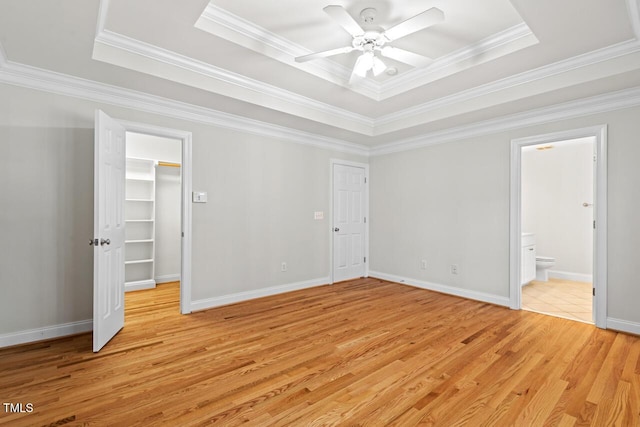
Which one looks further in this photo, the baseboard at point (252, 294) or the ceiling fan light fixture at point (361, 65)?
the baseboard at point (252, 294)

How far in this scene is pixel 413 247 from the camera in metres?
5.16

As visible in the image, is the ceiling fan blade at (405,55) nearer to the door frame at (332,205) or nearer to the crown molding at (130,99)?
the crown molding at (130,99)

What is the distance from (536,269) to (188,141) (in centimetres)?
616

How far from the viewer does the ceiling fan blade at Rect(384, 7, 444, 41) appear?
2.07 meters

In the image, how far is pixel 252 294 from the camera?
432cm

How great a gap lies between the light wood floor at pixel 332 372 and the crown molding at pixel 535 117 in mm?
2373

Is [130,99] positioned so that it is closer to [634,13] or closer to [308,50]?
[308,50]

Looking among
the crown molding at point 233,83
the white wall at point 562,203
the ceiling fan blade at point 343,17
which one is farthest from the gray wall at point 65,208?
the white wall at point 562,203

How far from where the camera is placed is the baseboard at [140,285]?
4839 mm

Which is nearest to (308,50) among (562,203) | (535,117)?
(535,117)

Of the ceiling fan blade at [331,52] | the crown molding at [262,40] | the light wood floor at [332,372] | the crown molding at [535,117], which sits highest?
the crown molding at [262,40]

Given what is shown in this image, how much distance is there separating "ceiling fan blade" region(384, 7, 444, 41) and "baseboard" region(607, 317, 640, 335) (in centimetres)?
356

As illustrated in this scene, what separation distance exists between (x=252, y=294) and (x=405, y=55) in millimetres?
3450

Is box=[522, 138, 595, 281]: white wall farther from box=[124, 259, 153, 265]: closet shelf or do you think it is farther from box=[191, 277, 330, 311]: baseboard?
box=[124, 259, 153, 265]: closet shelf
